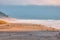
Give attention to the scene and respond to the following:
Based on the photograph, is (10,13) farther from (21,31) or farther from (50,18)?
(50,18)

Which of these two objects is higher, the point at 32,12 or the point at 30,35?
the point at 32,12

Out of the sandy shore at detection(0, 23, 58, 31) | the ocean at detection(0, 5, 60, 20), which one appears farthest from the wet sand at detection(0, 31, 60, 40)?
the ocean at detection(0, 5, 60, 20)

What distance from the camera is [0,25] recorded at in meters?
1.36

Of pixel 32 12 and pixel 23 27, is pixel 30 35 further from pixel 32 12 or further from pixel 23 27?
pixel 32 12

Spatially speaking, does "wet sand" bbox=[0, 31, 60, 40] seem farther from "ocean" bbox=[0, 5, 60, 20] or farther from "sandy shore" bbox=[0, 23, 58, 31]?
"ocean" bbox=[0, 5, 60, 20]

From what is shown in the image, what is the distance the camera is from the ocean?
1375 millimetres

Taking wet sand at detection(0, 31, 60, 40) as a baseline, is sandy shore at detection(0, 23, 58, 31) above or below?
above

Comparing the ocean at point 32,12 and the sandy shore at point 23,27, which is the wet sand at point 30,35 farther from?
the ocean at point 32,12

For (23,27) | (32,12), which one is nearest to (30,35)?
(23,27)

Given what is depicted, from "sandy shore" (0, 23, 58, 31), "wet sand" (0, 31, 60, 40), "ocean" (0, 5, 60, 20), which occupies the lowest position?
"wet sand" (0, 31, 60, 40)

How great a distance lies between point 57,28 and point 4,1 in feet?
1.82

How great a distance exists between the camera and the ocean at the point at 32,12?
138 centimetres

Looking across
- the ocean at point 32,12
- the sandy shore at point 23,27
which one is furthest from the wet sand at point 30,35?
the ocean at point 32,12

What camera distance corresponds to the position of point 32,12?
1.38 m
